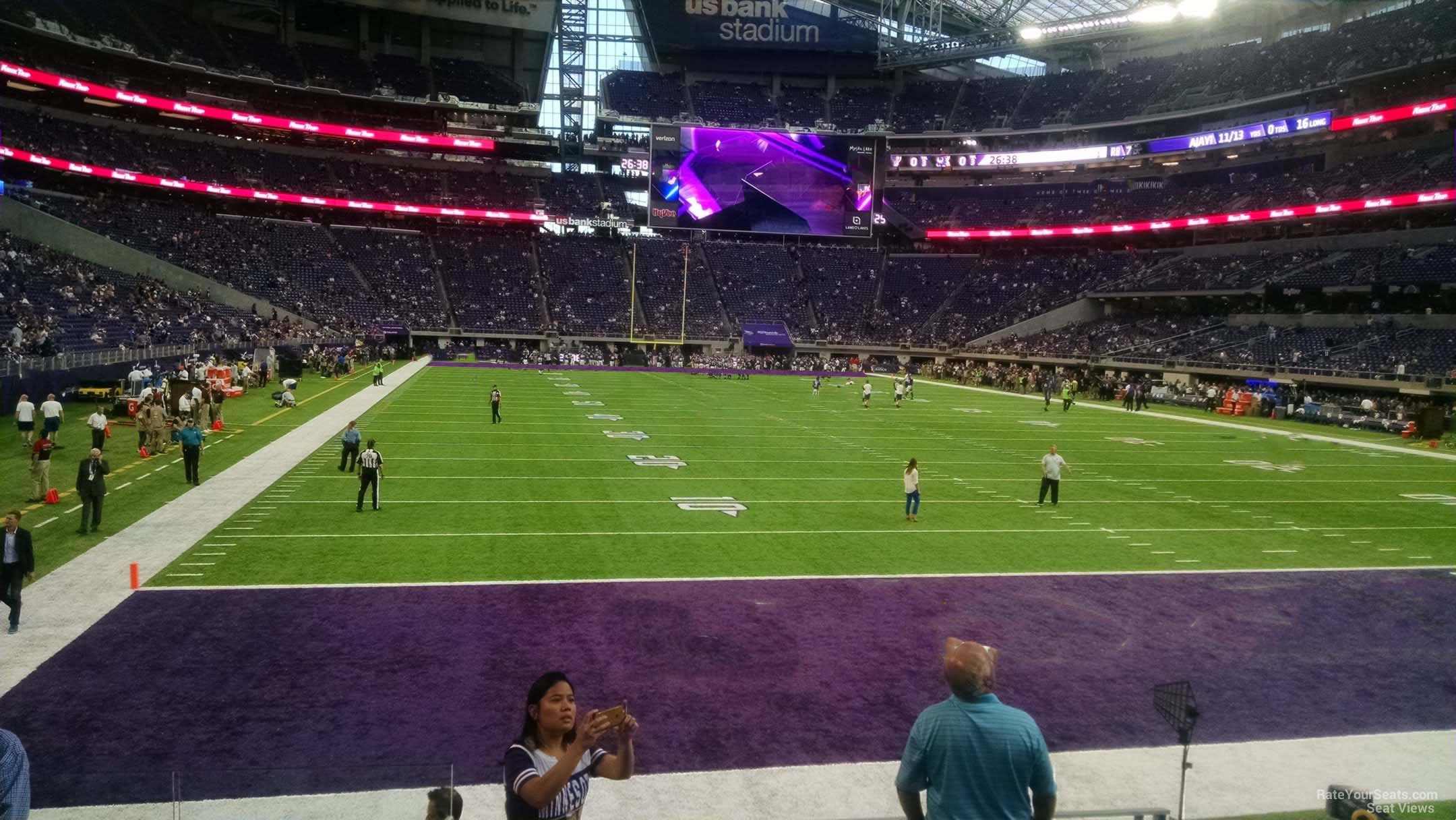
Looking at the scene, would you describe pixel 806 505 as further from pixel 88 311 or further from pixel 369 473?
pixel 88 311

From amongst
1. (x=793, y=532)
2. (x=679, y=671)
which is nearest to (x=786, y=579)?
(x=793, y=532)

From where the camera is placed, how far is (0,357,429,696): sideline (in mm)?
9211

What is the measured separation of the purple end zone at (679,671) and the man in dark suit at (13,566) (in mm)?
823

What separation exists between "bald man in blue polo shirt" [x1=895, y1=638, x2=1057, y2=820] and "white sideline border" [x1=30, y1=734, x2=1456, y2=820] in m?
2.61

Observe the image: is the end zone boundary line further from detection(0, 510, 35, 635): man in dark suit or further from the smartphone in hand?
the smartphone in hand

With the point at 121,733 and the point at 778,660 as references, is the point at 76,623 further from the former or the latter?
the point at 778,660

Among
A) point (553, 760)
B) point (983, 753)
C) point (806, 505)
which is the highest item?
point (983, 753)

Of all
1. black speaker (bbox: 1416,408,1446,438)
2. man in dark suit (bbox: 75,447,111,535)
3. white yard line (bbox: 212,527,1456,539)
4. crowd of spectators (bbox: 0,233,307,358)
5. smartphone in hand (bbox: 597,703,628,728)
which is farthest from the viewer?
crowd of spectators (bbox: 0,233,307,358)

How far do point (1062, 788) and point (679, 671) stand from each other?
12.3 feet

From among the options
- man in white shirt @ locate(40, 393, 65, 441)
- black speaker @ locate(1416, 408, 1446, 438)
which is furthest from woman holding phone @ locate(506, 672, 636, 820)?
black speaker @ locate(1416, 408, 1446, 438)

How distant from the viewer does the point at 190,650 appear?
9.16 metres

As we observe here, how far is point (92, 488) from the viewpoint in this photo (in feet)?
43.8

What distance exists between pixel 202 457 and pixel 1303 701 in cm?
2099

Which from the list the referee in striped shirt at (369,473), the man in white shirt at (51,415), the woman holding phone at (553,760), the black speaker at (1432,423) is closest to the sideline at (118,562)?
the referee in striped shirt at (369,473)
